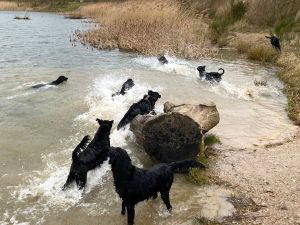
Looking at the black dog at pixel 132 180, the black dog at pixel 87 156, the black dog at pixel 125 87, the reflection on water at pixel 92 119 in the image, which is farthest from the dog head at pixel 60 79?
the black dog at pixel 132 180

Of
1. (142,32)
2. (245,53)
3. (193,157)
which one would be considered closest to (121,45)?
(142,32)

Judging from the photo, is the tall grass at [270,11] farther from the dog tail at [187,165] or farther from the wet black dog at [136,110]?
the dog tail at [187,165]

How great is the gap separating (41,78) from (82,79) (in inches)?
67.5

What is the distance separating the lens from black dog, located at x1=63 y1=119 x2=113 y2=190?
22.2 ft

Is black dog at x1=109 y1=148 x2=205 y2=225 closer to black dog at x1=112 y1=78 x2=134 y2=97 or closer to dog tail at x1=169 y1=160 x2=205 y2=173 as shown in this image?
dog tail at x1=169 y1=160 x2=205 y2=173

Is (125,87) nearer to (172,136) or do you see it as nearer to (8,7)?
(172,136)

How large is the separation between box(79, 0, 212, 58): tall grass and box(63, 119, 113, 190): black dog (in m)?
13.5

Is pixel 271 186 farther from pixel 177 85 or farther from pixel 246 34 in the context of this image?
pixel 246 34

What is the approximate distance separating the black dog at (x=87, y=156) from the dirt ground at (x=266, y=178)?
7.31 ft

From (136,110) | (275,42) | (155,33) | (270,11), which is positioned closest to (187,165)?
(136,110)

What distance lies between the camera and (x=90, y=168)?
22.6ft

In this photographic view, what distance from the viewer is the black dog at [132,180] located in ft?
17.7

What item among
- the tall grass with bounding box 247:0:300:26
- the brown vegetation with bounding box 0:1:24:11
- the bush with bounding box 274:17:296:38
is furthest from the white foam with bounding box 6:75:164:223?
the brown vegetation with bounding box 0:1:24:11

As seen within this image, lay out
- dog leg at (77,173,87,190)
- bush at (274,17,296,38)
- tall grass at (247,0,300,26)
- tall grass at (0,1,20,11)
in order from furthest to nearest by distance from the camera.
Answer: tall grass at (0,1,20,11)
tall grass at (247,0,300,26)
bush at (274,17,296,38)
dog leg at (77,173,87,190)
